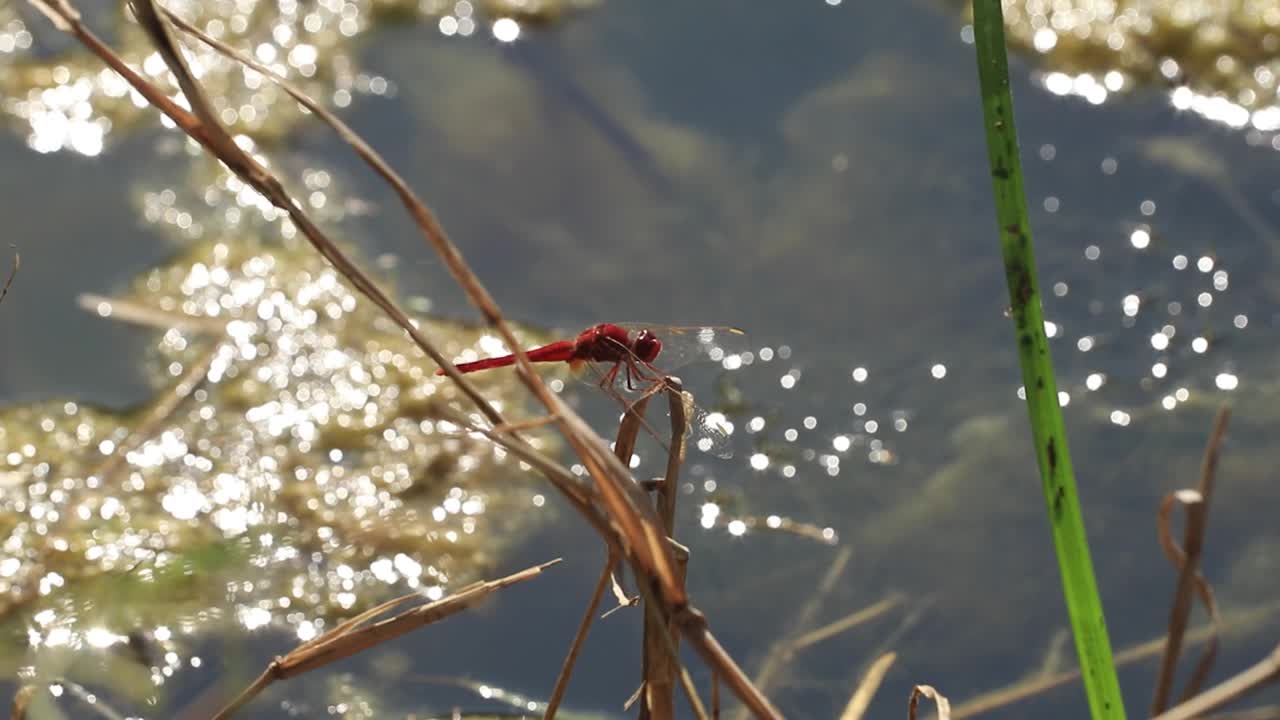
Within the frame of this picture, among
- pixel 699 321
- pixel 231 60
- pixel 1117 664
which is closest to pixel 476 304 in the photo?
pixel 1117 664

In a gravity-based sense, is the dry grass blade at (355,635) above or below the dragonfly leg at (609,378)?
below

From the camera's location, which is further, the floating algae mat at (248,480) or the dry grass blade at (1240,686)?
the floating algae mat at (248,480)

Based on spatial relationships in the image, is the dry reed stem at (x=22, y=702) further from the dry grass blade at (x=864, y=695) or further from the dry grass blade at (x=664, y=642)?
the dry grass blade at (x=864, y=695)

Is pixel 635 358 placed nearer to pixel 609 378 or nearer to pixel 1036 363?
pixel 609 378

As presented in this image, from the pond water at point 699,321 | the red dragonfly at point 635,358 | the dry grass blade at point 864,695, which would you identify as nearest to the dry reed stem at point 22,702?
the pond water at point 699,321

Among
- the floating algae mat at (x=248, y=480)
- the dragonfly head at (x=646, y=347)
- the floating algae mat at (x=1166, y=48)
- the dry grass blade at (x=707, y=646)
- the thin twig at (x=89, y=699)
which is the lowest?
the dry grass blade at (x=707, y=646)

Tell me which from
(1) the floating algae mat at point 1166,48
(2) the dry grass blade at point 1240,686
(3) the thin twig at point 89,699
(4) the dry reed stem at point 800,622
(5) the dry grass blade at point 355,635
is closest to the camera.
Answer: (2) the dry grass blade at point 1240,686

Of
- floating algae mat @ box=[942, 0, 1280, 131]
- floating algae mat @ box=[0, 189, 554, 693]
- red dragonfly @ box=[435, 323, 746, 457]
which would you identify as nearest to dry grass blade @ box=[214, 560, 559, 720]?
red dragonfly @ box=[435, 323, 746, 457]

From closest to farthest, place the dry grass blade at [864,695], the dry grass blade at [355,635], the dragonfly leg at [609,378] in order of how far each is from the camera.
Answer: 1. the dry grass blade at [355,635]
2. the dry grass blade at [864,695]
3. the dragonfly leg at [609,378]
